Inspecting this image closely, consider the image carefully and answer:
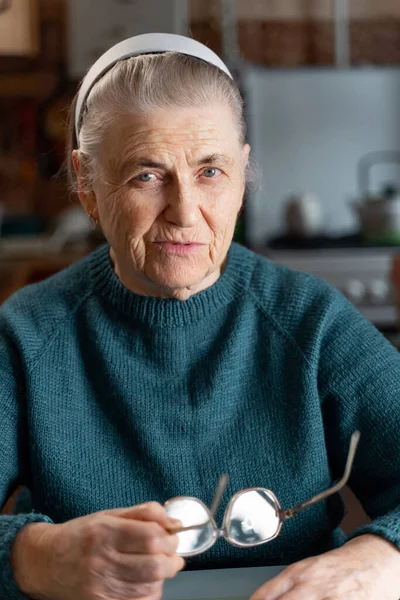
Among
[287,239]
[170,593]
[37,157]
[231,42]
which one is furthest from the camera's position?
[37,157]

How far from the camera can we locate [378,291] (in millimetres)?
3268

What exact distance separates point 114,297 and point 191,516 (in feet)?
1.49

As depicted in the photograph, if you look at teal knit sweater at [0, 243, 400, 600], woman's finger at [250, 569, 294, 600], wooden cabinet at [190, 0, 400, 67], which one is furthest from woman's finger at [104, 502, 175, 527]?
wooden cabinet at [190, 0, 400, 67]

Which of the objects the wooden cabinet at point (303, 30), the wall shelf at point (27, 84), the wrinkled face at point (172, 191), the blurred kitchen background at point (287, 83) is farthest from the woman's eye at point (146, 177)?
the wall shelf at point (27, 84)

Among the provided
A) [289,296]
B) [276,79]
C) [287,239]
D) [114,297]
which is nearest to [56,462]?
[114,297]

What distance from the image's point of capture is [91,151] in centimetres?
118

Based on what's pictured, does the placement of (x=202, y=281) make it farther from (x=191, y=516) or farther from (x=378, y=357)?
(x=191, y=516)

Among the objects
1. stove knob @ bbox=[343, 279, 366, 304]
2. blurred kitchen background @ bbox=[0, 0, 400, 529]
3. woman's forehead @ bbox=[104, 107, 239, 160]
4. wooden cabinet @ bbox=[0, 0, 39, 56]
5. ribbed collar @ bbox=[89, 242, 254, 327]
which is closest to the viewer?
woman's forehead @ bbox=[104, 107, 239, 160]

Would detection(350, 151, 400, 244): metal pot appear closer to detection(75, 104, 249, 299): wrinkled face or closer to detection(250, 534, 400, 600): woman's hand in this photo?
detection(75, 104, 249, 299): wrinkled face

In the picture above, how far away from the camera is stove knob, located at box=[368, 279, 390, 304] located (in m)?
3.27

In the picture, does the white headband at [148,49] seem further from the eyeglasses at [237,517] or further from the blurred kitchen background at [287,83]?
the blurred kitchen background at [287,83]

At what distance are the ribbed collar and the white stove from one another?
1.98 metres

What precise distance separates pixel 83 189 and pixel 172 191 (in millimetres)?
200

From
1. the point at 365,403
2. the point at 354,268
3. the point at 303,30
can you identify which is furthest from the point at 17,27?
the point at 303,30
